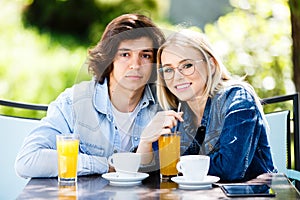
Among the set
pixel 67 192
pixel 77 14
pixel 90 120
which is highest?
pixel 77 14

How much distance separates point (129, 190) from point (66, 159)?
0.68 feet

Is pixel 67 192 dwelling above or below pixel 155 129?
below

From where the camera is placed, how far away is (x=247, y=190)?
6.41 ft

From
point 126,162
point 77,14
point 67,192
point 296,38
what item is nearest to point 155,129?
point 126,162

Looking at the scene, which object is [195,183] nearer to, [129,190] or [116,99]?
[129,190]

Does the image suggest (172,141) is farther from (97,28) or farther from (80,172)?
(97,28)

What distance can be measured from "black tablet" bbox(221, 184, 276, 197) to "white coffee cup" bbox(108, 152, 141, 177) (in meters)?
0.27

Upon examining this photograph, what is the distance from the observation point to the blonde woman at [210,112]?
2.18m

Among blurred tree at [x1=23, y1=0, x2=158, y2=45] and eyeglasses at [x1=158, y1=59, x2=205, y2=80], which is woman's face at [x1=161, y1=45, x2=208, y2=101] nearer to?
eyeglasses at [x1=158, y1=59, x2=205, y2=80]

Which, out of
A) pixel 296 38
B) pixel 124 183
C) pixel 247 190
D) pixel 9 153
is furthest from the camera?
pixel 296 38

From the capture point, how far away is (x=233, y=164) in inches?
84.8

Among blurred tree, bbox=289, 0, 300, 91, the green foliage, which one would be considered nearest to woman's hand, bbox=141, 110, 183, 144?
blurred tree, bbox=289, 0, 300, 91

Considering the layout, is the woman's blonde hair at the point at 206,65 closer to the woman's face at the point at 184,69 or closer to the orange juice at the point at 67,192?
the woman's face at the point at 184,69

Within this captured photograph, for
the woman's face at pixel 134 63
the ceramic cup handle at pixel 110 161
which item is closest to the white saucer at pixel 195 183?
the ceramic cup handle at pixel 110 161
